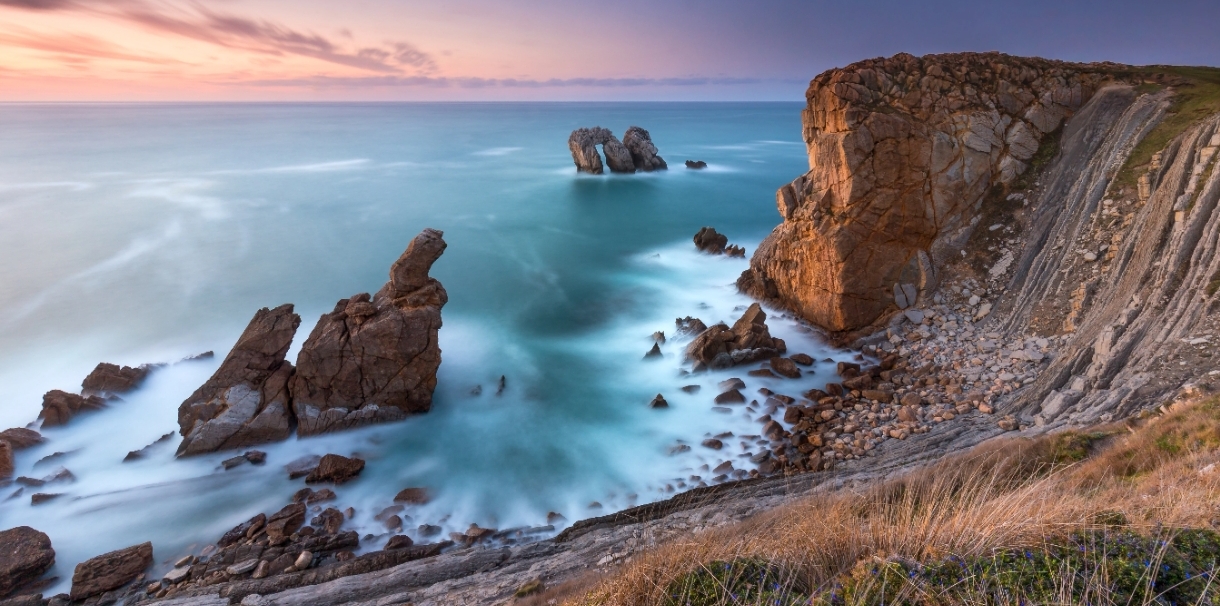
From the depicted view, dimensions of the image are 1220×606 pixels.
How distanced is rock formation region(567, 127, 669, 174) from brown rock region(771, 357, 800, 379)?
119 feet

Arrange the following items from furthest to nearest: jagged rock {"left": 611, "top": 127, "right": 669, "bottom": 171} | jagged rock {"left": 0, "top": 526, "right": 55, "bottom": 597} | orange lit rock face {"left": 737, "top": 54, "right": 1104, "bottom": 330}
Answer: jagged rock {"left": 611, "top": 127, "right": 669, "bottom": 171}
orange lit rock face {"left": 737, "top": 54, "right": 1104, "bottom": 330}
jagged rock {"left": 0, "top": 526, "right": 55, "bottom": 597}

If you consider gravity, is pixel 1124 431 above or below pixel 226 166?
below

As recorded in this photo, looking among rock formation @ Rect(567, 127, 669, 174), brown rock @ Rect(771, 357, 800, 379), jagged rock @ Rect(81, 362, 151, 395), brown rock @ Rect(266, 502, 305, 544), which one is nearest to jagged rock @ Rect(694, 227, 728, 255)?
brown rock @ Rect(771, 357, 800, 379)

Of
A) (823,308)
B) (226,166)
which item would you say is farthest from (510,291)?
(226,166)

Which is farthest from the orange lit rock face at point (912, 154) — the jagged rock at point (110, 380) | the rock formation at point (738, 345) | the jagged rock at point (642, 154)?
the jagged rock at point (642, 154)

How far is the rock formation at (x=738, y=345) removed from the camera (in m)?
16.7

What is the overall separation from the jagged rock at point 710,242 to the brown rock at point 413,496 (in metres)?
19.2

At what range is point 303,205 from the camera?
126 ft

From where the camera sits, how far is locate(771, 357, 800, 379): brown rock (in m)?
15.9

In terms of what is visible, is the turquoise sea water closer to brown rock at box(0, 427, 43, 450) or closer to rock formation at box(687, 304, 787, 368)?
brown rock at box(0, 427, 43, 450)

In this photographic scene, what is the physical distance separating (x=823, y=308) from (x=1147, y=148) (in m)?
9.00

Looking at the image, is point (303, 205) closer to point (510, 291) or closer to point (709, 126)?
point (510, 291)

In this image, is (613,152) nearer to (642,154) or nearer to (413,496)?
(642,154)

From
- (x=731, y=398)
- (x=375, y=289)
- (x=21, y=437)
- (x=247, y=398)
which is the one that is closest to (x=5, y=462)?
(x=21, y=437)
